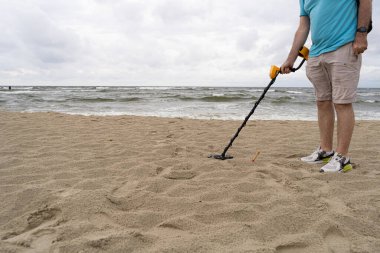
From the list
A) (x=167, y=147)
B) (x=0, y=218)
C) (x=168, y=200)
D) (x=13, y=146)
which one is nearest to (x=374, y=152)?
(x=167, y=147)

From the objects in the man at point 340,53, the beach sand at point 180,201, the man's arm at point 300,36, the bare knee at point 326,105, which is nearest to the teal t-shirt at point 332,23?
the man at point 340,53

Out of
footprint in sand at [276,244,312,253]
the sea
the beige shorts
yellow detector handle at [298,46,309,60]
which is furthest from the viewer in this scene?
the sea

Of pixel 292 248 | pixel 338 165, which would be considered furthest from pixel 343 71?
pixel 292 248

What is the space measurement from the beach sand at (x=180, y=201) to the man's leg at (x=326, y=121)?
0.33 m

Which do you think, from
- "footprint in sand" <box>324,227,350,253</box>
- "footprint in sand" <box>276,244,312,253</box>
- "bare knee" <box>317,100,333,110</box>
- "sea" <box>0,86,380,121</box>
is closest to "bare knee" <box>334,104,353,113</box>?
"bare knee" <box>317,100,333,110</box>

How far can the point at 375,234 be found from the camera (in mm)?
1753

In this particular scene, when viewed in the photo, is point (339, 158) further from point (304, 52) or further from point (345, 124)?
point (304, 52)

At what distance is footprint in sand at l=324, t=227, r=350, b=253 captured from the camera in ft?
5.32

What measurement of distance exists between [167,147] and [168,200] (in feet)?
5.48

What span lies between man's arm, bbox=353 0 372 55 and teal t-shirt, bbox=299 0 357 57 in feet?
0.24

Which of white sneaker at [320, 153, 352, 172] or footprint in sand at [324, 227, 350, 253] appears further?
white sneaker at [320, 153, 352, 172]

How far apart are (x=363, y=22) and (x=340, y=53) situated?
30cm

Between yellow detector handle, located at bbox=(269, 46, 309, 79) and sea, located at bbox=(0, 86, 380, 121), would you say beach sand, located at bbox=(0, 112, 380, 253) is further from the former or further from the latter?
sea, located at bbox=(0, 86, 380, 121)

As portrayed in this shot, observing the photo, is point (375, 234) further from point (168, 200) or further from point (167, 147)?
point (167, 147)
